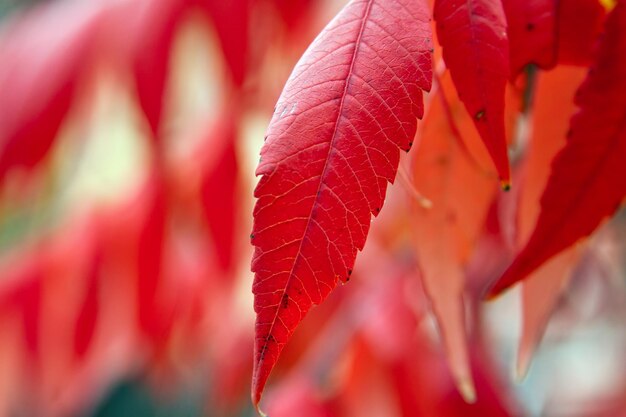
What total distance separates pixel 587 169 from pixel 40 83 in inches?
19.5

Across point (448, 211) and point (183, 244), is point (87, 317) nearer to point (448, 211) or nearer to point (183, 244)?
point (183, 244)

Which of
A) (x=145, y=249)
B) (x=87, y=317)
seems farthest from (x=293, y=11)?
(x=87, y=317)

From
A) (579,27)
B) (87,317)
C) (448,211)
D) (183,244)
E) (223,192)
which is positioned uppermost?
(579,27)

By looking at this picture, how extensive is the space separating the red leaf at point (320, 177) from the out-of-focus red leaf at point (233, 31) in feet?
1.18

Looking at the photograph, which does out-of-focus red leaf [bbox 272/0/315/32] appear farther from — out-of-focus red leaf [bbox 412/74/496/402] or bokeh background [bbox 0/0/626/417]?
out-of-focus red leaf [bbox 412/74/496/402]

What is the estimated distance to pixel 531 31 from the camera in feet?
1.05

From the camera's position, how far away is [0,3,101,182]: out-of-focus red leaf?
25.3 inches

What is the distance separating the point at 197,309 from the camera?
94 cm

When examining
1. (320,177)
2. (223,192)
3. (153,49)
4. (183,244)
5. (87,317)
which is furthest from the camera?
(183,244)

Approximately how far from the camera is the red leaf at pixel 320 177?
9.4 inches

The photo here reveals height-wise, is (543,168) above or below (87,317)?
above

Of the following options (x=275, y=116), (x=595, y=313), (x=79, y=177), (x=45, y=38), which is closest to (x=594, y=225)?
(x=275, y=116)

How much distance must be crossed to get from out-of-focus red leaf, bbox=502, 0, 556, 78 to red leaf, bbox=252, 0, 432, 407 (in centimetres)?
8

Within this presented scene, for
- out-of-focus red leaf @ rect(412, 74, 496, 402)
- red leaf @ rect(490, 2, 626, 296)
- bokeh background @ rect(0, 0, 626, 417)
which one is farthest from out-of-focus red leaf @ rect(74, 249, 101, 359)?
red leaf @ rect(490, 2, 626, 296)
